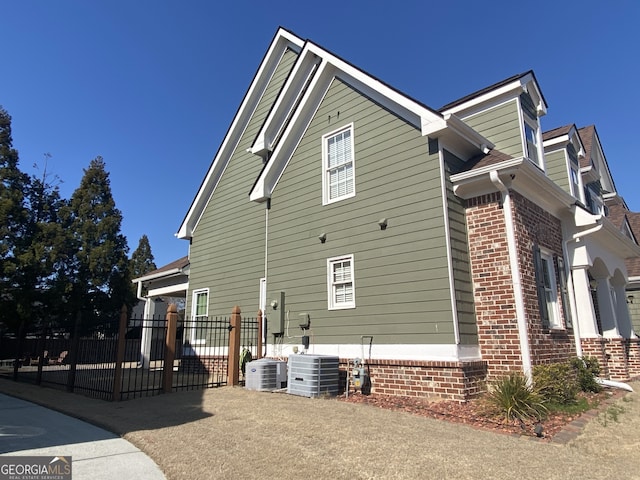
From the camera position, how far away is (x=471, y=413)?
6961 millimetres

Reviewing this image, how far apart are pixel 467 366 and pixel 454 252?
2.17m

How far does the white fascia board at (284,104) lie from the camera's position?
12.8 metres

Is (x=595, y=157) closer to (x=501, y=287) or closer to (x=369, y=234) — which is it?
(x=501, y=287)

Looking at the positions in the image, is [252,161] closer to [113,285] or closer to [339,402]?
[339,402]

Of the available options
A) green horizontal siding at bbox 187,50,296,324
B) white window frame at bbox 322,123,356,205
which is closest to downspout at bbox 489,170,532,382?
white window frame at bbox 322,123,356,205

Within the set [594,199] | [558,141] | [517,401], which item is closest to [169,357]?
[517,401]

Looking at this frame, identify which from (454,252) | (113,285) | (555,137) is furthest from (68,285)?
(555,137)

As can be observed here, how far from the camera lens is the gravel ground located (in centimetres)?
436

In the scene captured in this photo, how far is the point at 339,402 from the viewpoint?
813cm

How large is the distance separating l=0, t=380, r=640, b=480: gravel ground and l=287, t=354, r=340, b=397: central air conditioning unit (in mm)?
694

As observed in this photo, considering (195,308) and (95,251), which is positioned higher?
(95,251)

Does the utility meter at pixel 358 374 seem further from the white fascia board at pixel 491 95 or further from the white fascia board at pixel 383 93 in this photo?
the white fascia board at pixel 491 95

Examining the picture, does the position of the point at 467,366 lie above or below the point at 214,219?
below

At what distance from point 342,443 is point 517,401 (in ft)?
10.3
